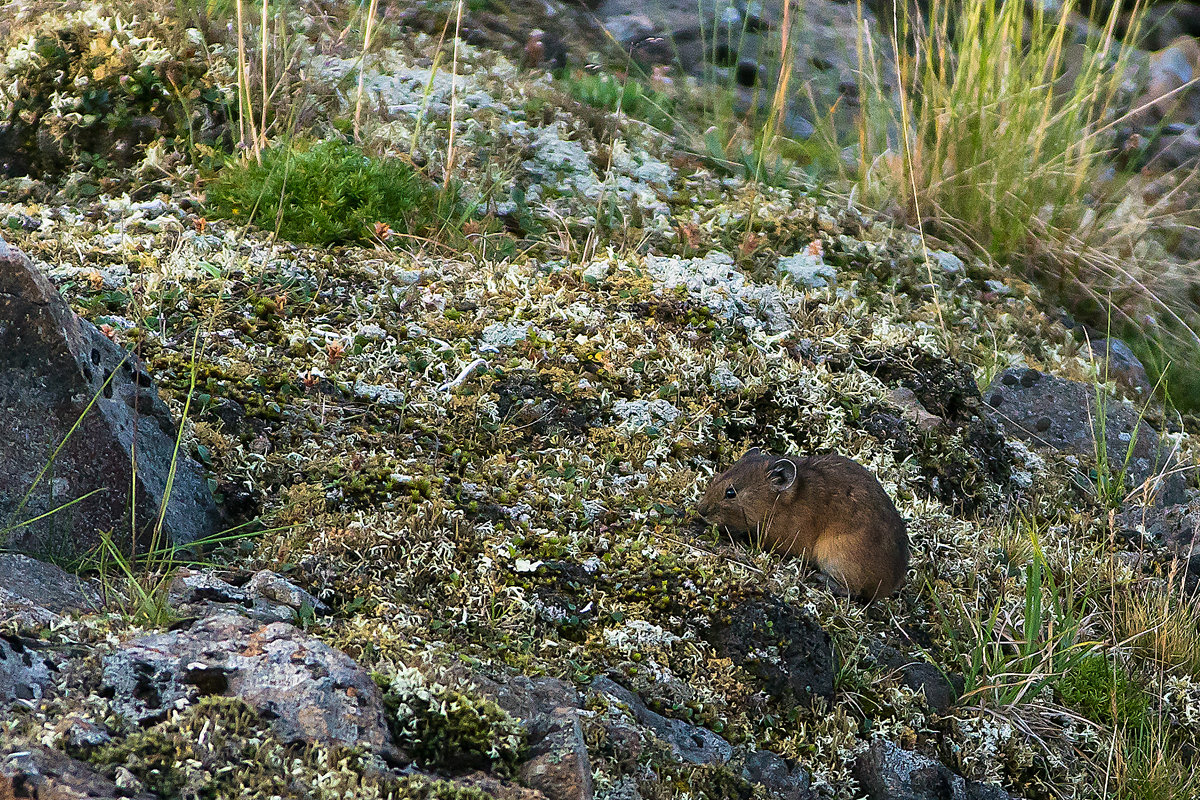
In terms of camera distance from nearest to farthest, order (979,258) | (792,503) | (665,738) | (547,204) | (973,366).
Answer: (665,738) < (792,503) < (973,366) < (547,204) < (979,258)

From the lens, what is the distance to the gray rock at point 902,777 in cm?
355

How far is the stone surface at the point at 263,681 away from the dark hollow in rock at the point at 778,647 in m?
1.46

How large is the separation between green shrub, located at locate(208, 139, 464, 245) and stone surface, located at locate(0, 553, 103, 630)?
108 inches

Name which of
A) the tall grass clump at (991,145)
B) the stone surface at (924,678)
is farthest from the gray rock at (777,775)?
the tall grass clump at (991,145)

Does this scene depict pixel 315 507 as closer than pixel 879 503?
Yes

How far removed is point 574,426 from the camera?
15.5 ft

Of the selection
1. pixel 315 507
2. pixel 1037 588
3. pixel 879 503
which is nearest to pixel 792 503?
pixel 879 503

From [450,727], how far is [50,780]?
95 centimetres

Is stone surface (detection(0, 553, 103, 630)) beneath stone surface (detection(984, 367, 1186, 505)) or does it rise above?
above

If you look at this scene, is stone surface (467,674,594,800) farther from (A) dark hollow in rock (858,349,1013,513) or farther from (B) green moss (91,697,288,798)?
(A) dark hollow in rock (858,349,1013,513)

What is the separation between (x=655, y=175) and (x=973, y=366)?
2.51m

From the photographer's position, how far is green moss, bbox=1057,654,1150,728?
4.07 meters

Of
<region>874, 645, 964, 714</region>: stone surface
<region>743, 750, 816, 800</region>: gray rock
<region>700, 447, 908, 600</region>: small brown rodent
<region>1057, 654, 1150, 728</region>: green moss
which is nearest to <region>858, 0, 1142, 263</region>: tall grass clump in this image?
<region>700, 447, 908, 600</region>: small brown rodent

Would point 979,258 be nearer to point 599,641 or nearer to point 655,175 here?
point 655,175
